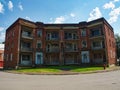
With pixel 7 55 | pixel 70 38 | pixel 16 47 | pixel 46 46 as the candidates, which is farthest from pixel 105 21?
pixel 7 55

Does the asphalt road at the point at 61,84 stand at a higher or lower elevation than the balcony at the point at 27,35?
lower

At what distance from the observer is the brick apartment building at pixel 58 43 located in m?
35.6

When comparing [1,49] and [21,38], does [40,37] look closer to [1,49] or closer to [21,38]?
[21,38]

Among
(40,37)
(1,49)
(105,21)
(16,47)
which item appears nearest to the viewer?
(16,47)

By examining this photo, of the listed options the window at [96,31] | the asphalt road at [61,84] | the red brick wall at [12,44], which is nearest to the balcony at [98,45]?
the window at [96,31]

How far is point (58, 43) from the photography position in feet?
133

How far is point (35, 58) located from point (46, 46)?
474 cm

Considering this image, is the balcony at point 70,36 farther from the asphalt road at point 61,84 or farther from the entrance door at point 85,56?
the asphalt road at point 61,84

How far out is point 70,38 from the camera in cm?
4153

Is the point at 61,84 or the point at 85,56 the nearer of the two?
the point at 61,84

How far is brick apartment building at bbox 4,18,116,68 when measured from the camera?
35.6 metres

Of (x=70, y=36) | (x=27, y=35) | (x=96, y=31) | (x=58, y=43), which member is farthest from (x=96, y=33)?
(x=27, y=35)

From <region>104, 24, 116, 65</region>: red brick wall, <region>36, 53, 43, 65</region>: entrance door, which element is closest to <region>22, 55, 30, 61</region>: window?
<region>36, 53, 43, 65</region>: entrance door

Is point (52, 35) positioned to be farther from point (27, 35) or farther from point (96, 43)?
point (96, 43)
